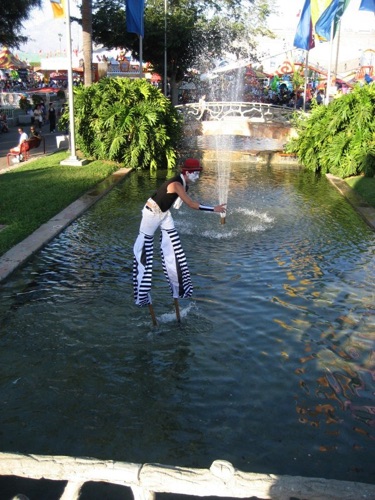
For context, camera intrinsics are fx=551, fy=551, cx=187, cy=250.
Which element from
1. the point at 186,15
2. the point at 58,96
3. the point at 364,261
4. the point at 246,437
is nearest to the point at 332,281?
the point at 364,261

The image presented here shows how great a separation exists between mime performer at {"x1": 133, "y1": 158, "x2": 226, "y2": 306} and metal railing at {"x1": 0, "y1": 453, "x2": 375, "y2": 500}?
3.24m

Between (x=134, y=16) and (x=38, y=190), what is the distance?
13472mm

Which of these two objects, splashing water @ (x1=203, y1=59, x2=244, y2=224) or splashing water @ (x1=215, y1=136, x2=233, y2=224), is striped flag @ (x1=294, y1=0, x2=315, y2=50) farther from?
splashing water @ (x1=215, y1=136, x2=233, y2=224)

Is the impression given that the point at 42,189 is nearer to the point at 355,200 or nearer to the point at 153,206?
the point at 355,200

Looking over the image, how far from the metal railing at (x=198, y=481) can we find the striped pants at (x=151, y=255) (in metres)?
3.23

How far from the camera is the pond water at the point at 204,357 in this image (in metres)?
4.17

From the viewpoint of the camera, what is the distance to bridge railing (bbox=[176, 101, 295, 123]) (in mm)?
24703

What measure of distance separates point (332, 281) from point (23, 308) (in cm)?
419

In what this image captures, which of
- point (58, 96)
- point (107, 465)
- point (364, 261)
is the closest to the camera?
point (107, 465)

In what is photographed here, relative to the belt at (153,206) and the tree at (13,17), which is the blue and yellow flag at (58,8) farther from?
the belt at (153,206)

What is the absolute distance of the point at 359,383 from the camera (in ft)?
16.6

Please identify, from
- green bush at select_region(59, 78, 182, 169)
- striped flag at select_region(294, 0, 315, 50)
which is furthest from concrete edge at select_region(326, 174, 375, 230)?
striped flag at select_region(294, 0, 315, 50)

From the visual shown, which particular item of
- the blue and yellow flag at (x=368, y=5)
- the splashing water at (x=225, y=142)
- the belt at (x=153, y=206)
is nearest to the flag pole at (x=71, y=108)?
the splashing water at (x=225, y=142)

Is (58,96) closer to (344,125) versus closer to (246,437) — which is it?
(344,125)
